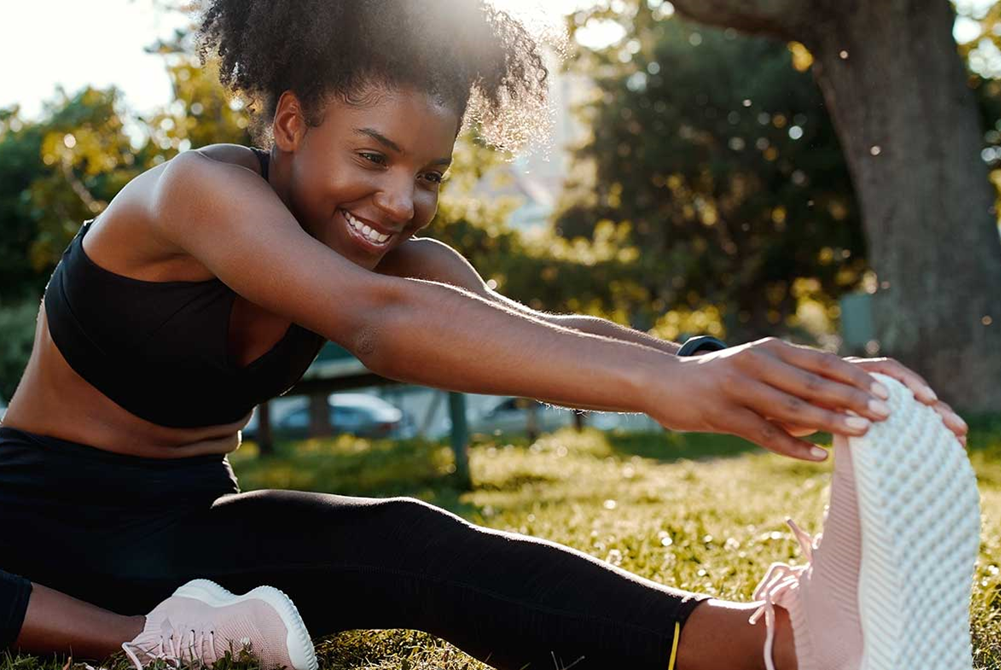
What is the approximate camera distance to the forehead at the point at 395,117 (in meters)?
2.32

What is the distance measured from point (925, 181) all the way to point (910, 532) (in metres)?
9.71

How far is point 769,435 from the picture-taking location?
5.03 feet

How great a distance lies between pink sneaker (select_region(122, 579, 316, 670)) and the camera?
2.14m

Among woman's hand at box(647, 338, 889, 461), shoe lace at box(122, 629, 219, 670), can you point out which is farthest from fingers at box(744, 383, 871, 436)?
shoe lace at box(122, 629, 219, 670)

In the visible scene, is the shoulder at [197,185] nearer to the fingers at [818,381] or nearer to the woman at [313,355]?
the woman at [313,355]

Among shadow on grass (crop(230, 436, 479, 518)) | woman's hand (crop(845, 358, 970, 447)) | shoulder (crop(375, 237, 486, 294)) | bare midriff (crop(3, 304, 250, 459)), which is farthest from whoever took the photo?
shadow on grass (crop(230, 436, 479, 518))

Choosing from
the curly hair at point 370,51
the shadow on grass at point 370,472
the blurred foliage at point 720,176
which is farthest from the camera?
the blurred foliage at point 720,176

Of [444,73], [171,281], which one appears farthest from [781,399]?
[171,281]

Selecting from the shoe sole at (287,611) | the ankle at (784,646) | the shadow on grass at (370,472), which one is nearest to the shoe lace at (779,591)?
the ankle at (784,646)

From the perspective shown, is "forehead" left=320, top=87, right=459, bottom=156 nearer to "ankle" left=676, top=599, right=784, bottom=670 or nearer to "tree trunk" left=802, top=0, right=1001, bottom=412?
"ankle" left=676, top=599, right=784, bottom=670

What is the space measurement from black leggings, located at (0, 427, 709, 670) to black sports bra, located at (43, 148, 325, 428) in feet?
0.57

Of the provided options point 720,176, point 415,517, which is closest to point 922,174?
point 415,517

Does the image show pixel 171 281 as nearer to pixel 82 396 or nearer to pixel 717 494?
pixel 82 396

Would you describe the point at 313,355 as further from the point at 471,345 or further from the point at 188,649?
the point at 471,345
